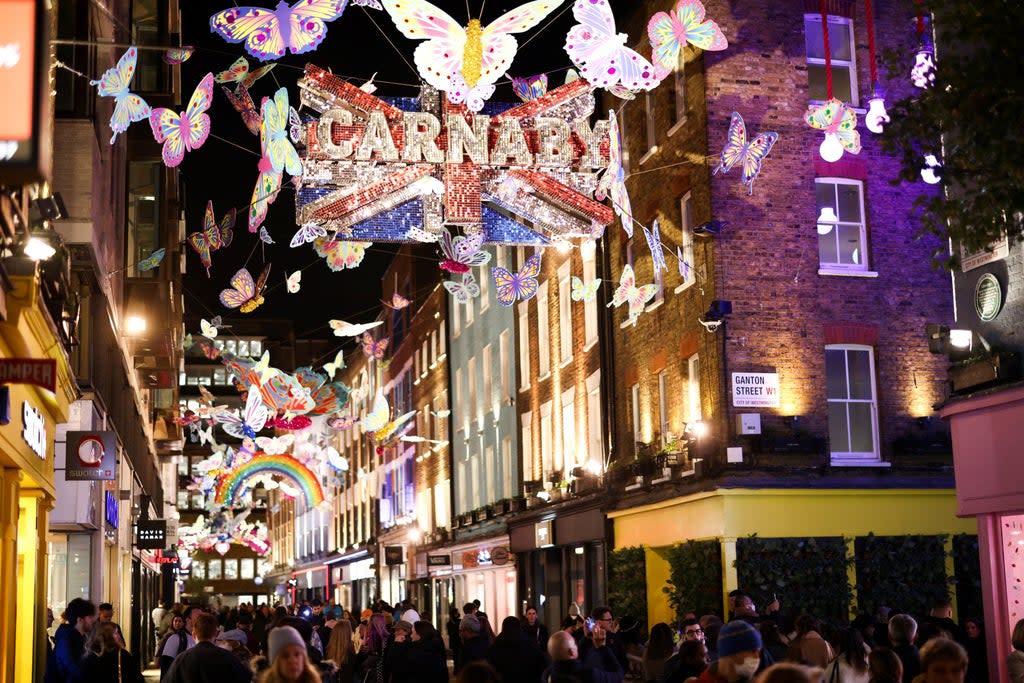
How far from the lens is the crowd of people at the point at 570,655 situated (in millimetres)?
8273

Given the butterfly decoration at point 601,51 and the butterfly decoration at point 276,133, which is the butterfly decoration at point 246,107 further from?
the butterfly decoration at point 601,51

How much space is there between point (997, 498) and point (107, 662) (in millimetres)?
10867

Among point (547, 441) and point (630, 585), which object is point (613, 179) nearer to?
point (630, 585)

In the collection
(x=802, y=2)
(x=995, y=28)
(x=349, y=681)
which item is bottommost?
(x=349, y=681)

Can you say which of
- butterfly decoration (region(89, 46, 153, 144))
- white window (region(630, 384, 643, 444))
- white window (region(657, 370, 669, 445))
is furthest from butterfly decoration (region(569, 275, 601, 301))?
butterfly decoration (region(89, 46, 153, 144))

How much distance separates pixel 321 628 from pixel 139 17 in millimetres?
16425

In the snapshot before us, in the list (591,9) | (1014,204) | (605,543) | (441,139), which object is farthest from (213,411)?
(1014,204)

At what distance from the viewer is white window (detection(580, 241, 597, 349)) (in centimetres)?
3291

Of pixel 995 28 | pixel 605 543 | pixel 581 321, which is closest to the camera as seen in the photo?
pixel 995 28

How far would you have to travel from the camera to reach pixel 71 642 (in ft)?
50.7

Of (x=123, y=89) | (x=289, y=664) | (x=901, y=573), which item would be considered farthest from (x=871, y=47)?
(x=289, y=664)

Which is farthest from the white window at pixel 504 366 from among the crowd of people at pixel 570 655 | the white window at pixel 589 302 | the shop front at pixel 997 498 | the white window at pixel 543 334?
the shop front at pixel 997 498

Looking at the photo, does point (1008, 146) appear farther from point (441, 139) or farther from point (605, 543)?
point (605, 543)

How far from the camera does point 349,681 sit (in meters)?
16.5
